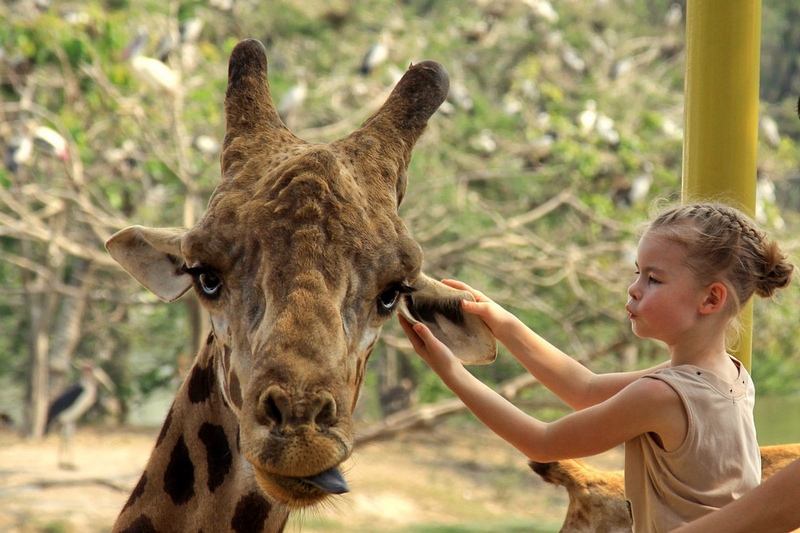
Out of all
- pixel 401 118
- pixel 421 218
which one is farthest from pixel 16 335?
pixel 401 118

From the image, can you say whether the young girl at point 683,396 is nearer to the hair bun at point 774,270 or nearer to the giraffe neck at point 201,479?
the hair bun at point 774,270

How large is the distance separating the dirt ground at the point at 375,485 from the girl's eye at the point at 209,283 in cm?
626

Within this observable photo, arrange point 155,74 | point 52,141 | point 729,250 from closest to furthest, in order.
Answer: point 729,250, point 155,74, point 52,141

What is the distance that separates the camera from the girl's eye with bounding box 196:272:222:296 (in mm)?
2305

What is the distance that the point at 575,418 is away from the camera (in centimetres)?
226

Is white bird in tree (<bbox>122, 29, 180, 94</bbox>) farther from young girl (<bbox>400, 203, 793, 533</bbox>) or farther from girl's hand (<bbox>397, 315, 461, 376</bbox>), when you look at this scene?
young girl (<bbox>400, 203, 793, 533</bbox>)

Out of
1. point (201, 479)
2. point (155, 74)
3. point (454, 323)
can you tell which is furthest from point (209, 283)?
point (155, 74)

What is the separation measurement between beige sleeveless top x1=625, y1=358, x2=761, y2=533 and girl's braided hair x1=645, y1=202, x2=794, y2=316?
23 cm

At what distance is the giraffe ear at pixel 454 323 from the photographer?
2627 millimetres

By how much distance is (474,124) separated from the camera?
1255cm

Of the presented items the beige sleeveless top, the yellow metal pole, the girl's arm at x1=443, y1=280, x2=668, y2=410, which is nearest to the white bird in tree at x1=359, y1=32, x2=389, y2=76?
the yellow metal pole

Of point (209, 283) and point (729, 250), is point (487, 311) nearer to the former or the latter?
point (729, 250)

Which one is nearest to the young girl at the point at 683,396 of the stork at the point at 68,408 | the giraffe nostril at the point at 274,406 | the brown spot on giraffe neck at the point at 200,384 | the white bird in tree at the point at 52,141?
the giraffe nostril at the point at 274,406

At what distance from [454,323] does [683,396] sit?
2.52ft
